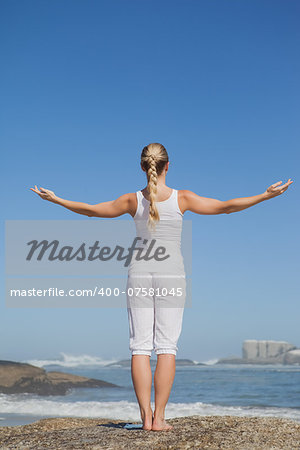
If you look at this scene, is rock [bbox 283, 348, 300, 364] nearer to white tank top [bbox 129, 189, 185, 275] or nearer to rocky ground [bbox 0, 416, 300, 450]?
rocky ground [bbox 0, 416, 300, 450]

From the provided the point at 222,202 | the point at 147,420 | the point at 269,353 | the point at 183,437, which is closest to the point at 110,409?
the point at 147,420

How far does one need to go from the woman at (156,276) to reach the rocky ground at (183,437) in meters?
0.27

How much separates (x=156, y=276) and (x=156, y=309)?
27cm

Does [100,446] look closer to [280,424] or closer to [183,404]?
[280,424]

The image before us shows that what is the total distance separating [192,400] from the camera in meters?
16.3

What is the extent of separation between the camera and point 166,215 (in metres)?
4.18

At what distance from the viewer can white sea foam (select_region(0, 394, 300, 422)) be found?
12508mm

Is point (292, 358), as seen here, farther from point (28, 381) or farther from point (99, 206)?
point (99, 206)

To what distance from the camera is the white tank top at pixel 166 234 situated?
412 cm

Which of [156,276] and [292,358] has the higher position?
[156,276]

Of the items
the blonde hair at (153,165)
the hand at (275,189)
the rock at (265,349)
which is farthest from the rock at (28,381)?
the rock at (265,349)

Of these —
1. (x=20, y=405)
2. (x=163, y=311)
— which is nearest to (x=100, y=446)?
(x=163, y=311)

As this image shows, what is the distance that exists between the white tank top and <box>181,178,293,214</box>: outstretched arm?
4.1 inches

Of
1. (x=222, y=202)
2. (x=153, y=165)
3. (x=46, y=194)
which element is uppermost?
(x=153, y=165)
